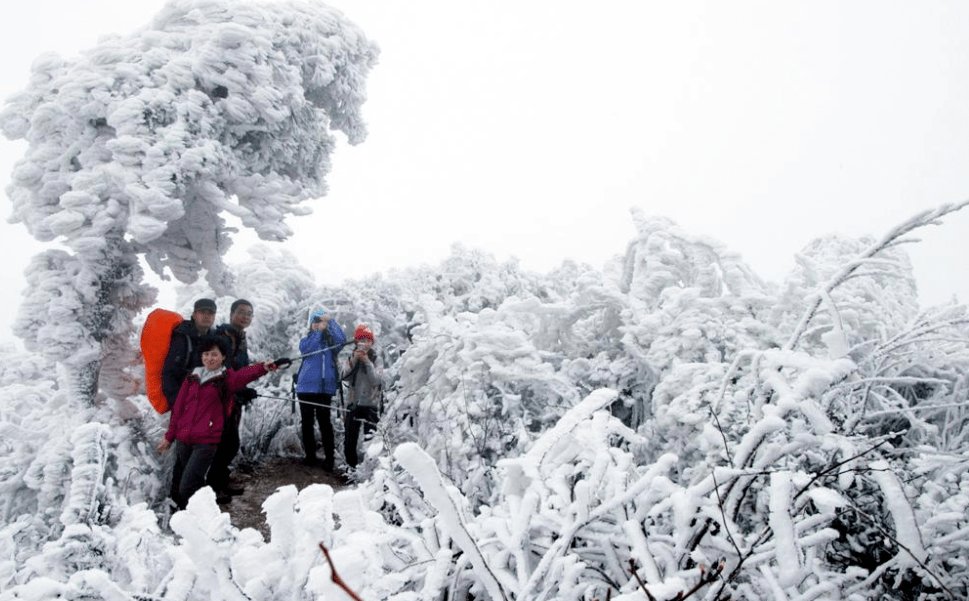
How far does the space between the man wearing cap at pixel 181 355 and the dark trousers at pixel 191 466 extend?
45 cm

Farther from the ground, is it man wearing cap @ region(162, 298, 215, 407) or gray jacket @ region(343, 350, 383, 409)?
man wearing cap @ region(162, 298, 215, 407)

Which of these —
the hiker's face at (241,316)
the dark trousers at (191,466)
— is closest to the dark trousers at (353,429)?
the hiker's face at (241,316)

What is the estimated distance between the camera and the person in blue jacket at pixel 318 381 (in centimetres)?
618

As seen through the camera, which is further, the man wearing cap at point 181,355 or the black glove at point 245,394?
the black glove at point 245,394

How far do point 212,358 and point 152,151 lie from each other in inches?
73.8

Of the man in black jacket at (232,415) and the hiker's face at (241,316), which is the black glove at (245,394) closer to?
the man in black jacket at (232,415)

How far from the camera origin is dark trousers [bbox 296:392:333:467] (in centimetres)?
616

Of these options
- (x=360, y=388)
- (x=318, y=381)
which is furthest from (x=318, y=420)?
(x=360, y=388)

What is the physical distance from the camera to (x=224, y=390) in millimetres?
4699

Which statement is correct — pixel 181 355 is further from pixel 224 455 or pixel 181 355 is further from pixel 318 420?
pixel 318 420

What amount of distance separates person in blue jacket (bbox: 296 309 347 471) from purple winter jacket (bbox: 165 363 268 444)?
1.63 m

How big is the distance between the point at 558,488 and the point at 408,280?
781cm

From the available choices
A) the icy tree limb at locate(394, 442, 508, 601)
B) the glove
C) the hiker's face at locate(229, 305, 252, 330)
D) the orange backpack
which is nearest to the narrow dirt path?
the glove

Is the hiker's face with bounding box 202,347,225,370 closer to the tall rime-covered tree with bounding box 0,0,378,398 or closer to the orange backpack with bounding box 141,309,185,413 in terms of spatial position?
the orange backpack with bounding box 141,309,185,413
